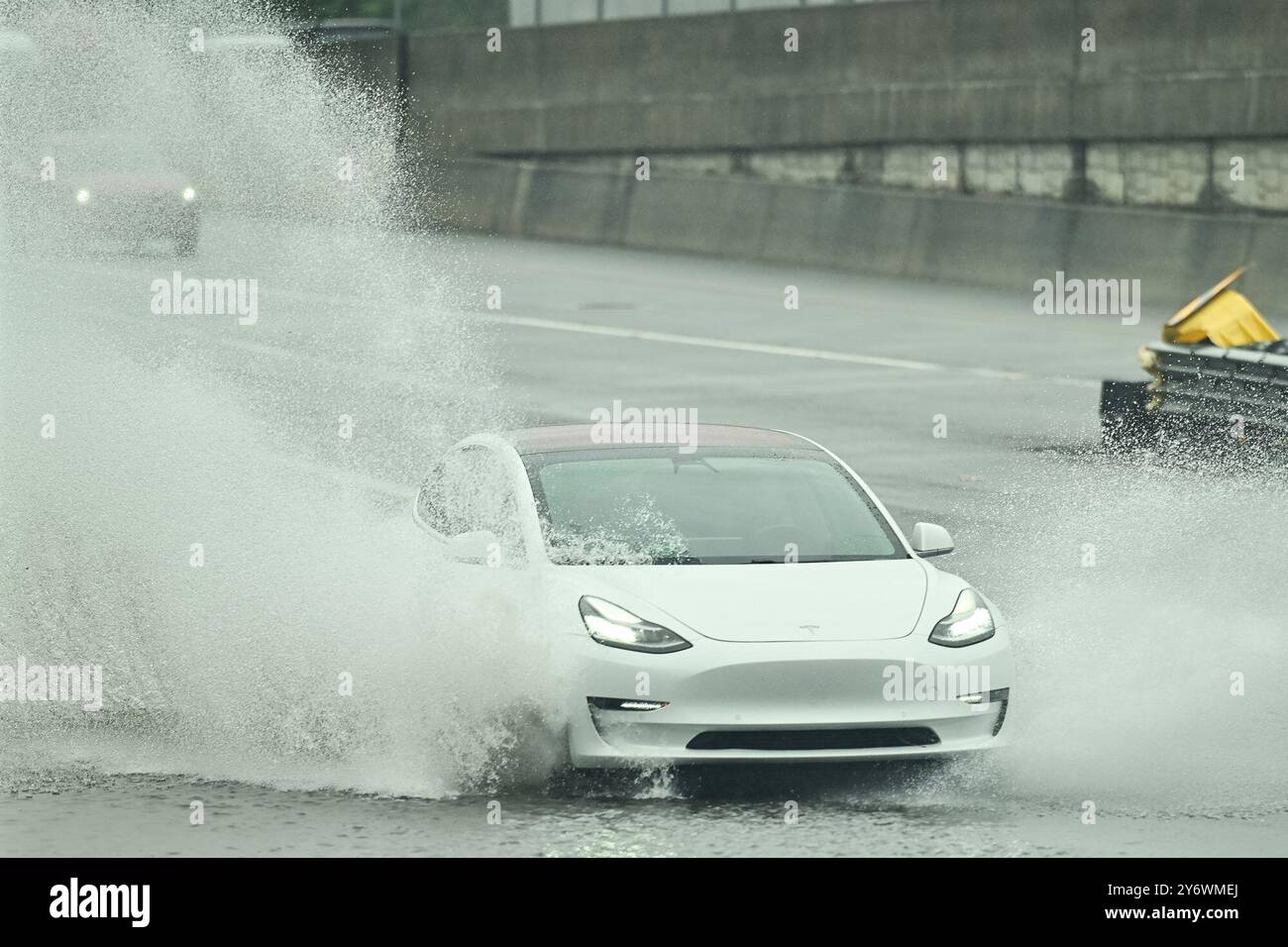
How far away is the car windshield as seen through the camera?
29.5ft

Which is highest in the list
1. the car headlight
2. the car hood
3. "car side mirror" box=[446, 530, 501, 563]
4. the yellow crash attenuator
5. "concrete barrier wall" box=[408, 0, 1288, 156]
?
"concrete barrier wall" box=[408, 0, 1288, 156]

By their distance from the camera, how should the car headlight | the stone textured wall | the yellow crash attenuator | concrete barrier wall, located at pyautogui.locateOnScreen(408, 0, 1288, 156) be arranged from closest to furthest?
the car headlight
the yellow crash attenuator
the stone textured wall
concrete barrier wall, located at pyautogui.locateOnScreen(408, 0, 1288, 156)

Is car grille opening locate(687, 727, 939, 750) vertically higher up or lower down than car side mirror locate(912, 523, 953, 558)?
lower down

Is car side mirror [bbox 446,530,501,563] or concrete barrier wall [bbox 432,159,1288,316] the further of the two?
concrete barrier wall [bbox 432,159,1288,316]

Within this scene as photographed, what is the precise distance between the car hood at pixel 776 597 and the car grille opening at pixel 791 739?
0.33m

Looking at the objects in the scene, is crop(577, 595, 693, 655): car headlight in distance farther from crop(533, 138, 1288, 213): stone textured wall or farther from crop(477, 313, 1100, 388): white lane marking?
crop(533, 138, 1288, 213): stone textured wall

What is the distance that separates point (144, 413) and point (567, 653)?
593 centimetres

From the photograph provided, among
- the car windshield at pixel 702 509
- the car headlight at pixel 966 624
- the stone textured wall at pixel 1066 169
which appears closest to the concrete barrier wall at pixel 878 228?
the stone textured wall at pixel 1066 169

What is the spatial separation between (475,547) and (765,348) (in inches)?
608

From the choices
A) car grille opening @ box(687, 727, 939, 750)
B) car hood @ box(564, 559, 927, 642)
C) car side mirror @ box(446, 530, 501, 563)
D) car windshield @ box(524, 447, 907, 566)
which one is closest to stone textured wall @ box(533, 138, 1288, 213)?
car windshield @ box(524, 447, 907, 566)

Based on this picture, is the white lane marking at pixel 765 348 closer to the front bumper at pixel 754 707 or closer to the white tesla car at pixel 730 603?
the white tesla car at pixel 730 603
